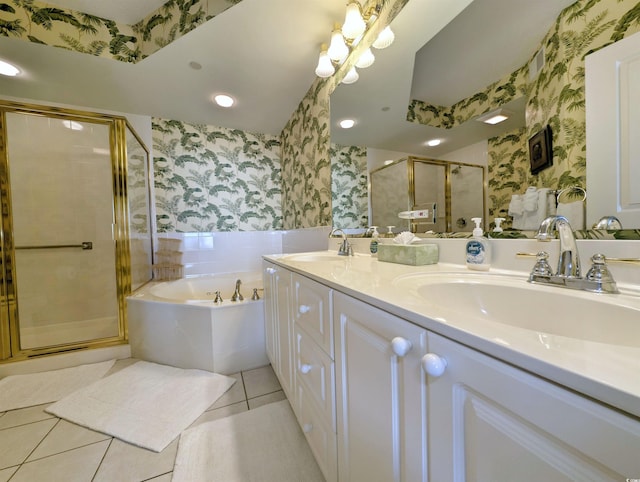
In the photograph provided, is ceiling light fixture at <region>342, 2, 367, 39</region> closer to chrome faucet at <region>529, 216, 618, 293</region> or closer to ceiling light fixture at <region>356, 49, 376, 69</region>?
ceiling light fixture at <region>356, 49, 376, 69</region>

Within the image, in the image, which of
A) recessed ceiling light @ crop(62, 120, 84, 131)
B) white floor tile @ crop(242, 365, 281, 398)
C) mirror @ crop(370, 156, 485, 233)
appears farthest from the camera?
recessed ceiling light @ crop(62, 120, 84, 131)

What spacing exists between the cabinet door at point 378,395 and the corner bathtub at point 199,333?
113cm

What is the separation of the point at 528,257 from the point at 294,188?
2.10 meters

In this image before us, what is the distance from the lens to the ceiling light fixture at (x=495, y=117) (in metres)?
0.78

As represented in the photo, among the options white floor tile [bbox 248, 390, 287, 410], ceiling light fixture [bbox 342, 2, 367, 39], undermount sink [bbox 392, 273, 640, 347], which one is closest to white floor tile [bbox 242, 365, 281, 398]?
white floor tile [bbox 248, 390, 287, 410]

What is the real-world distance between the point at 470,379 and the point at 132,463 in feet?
4.52

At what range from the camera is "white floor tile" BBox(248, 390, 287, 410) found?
130 centimetres

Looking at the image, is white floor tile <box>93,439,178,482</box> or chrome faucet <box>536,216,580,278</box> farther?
white floor tile <box>93,439,178,482</box>

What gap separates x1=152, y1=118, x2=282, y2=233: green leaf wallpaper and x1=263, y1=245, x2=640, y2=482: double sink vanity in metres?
2.18

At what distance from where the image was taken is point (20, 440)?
1.09 m

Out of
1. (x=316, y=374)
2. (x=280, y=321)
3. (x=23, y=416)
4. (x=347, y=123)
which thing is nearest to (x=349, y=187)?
(x=347, y=123)

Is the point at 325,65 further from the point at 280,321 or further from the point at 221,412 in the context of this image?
the point at 221,412

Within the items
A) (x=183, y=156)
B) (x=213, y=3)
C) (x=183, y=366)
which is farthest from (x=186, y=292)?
(x=213, y=3)

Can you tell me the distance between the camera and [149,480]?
0.91 metres
